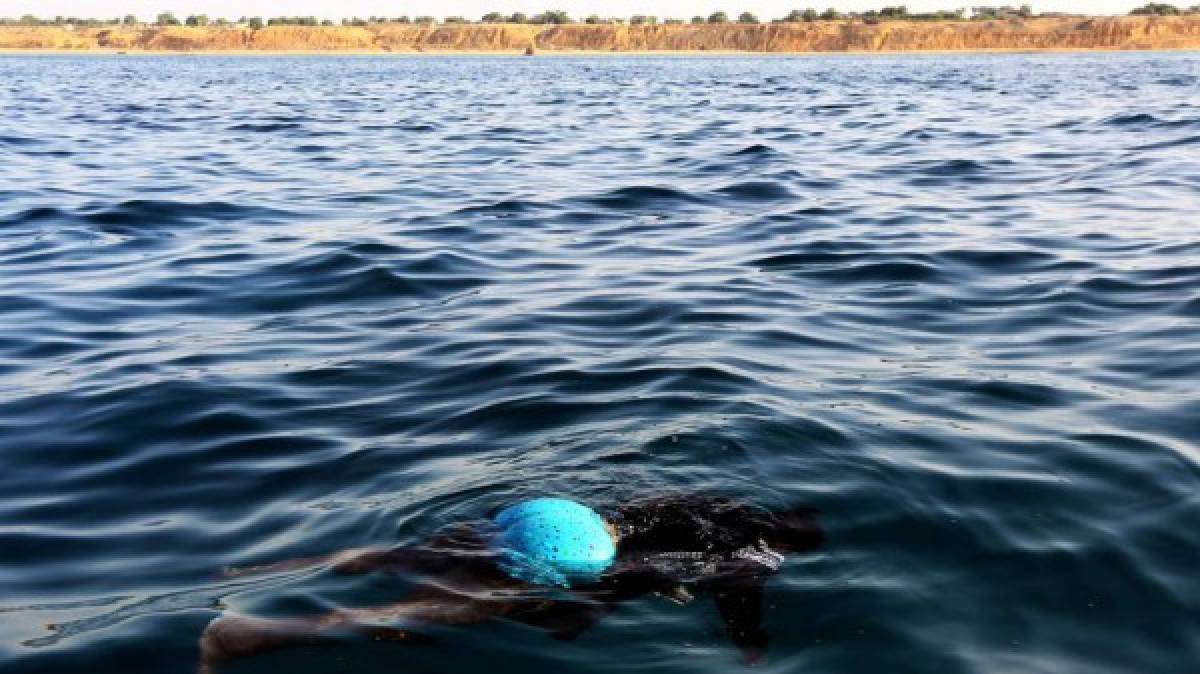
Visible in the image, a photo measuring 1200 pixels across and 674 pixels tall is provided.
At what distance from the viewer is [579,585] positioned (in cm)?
520

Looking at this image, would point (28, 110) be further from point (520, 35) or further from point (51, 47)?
point (520, 35)

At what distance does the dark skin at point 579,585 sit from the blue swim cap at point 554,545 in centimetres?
6

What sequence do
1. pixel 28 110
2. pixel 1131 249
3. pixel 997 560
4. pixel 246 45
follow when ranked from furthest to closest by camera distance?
1. pixel 246 45
2. pixel 28 110
3. pixel 1131 249
4. pixel 997 560

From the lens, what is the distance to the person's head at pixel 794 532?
5.63 meters

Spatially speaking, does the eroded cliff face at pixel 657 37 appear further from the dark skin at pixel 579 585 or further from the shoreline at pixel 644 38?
the dark skin at pixel 579 585

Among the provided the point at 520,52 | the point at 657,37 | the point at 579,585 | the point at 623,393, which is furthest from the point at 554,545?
the point at 657,37

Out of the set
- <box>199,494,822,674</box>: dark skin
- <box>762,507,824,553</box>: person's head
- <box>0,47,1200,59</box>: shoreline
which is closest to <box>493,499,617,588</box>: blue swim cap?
<box>199,494,822,674</box>: dark skin

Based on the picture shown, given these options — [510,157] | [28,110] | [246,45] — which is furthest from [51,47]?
[510,157]

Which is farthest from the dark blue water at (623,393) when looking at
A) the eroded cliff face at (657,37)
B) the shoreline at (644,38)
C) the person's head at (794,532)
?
the eroded cliff face at (657,37)

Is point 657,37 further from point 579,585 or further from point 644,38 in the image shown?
point 579,585

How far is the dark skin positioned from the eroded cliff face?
339ft

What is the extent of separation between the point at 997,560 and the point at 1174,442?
79.1 inches

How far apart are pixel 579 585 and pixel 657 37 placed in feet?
424

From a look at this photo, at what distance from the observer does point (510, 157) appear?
826 inches
